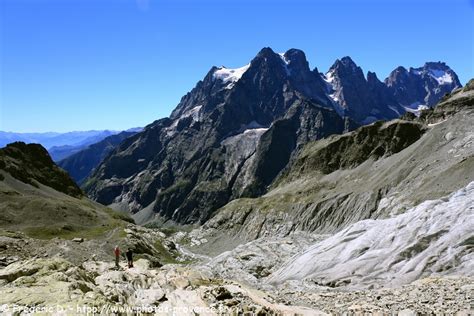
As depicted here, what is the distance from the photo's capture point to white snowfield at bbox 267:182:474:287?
53.7 m

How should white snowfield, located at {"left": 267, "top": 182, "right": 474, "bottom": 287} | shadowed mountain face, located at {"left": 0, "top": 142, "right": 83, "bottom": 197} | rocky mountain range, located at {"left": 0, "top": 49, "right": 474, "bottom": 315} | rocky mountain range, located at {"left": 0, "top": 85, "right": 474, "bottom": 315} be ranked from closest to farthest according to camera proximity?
rocky mountain range, located at {"left": 0, "top": 49, "right": 474, "bottom": 315}
rocky mountain range, located at {"left": 0, "top": 85, "right": 474, "bottom": 315}
white snowfield, located at {"left": 267, "top": 182, "right": 474, "bottom": 287}
shadowed mountain face, located at {"left": 0, "top": 142, "right": 83, "bottom": 197}

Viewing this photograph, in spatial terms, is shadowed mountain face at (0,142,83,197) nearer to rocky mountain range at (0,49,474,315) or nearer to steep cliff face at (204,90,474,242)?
rocky mountain range at (0,49,474,315)

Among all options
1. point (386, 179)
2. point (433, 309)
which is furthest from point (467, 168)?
point (433, 309)

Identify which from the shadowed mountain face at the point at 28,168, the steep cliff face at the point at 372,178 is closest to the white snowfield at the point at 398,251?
the steep cliff face at the point at 372,178

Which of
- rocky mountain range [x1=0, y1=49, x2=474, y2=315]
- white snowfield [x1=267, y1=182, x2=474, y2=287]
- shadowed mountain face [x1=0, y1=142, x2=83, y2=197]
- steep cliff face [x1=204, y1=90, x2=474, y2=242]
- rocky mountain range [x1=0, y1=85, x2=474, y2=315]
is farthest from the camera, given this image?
shadowed mountain face [x1=0, y1=142, x2=83, y2=197]

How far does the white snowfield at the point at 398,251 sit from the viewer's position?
53656 mm

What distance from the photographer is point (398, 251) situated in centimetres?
6047

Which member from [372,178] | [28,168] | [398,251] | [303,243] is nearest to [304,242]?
[303,243]

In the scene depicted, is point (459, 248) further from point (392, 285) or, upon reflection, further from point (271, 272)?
point (271, 272)

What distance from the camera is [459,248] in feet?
178

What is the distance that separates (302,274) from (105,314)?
153 ft

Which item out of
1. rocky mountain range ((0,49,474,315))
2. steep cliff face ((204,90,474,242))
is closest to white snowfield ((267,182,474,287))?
rocky mountain range ((0,49,474,315))

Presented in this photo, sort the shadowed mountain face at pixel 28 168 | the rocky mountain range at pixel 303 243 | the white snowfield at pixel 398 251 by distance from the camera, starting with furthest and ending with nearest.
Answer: the shadowed mountain face at pixel 28 168 → the white snowfield at pixel 398 251 → the rocky mountain range at pixel 303 243

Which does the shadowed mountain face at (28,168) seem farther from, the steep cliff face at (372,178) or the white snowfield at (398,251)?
the white snowfield at (398,251)
